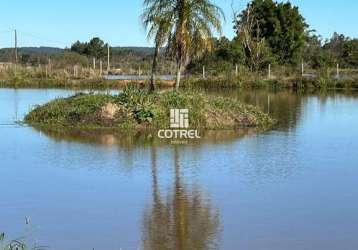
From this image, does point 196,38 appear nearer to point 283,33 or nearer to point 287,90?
point 287,90

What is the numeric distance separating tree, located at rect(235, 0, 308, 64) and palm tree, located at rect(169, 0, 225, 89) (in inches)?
1253

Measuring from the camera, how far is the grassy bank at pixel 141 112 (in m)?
17.9

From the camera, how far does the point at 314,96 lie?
1359 inches

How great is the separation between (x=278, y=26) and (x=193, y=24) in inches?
1284

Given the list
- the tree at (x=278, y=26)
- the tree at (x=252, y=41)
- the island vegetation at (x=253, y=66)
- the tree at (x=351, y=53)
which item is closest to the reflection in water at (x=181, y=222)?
the island vegetation at (x=253, y=66)

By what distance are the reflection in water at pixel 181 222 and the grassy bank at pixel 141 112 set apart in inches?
300

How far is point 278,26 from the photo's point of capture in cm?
5194

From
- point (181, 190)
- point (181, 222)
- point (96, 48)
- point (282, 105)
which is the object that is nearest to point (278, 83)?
point (282, 105)

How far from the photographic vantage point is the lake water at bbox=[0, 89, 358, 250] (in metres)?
7.69

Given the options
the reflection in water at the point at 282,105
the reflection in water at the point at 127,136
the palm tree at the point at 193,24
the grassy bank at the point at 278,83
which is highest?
the palm tree at the point at 193,24

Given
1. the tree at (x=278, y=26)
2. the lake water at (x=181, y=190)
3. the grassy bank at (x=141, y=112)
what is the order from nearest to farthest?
the lake water at (x=181, y=190) → the grassy bank at (x=141, y=112) → the tree at (x=278, y=26)

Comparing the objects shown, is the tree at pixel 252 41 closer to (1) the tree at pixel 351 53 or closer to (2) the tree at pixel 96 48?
(1) the tree at pixel 351 53

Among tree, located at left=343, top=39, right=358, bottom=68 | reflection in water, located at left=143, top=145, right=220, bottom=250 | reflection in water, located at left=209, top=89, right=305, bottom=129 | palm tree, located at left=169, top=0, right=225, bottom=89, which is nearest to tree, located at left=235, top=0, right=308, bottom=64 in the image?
tree, located at left=343, top=39, right=358, bottom=68

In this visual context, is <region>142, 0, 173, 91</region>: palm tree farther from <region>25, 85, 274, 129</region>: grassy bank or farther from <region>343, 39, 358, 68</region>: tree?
<region>343, 39, 358, 68</region>: tree
